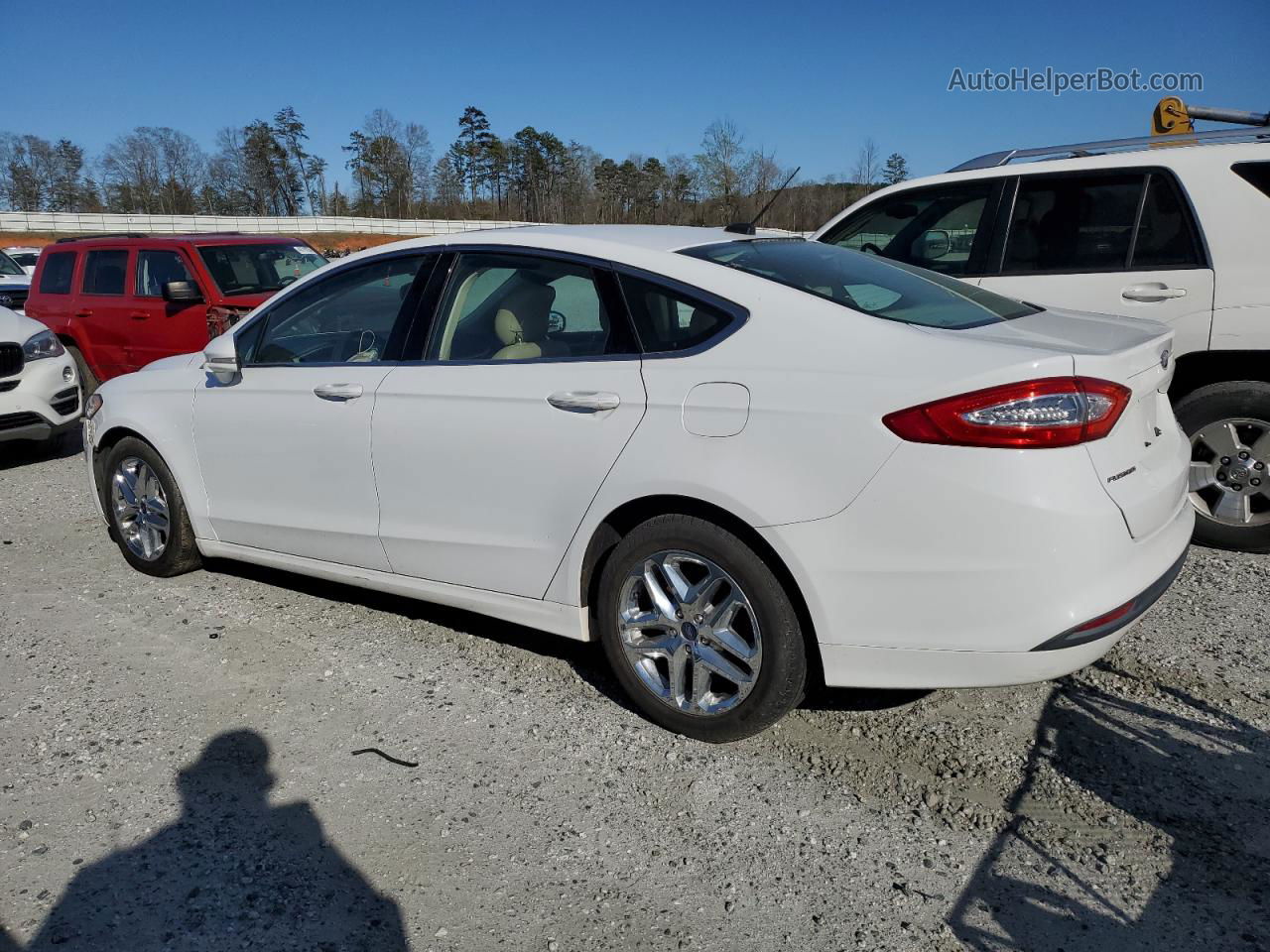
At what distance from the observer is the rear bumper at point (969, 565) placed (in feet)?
8.23

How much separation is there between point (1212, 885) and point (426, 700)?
2.51 metres

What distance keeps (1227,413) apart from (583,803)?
3.72 meters

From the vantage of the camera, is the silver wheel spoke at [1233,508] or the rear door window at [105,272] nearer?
the silver wheel spoke at [1233,508]

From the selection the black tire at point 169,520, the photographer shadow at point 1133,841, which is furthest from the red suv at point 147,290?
the photographer shadow at point 1133,841

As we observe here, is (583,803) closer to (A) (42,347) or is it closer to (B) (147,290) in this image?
(A) (42,347)

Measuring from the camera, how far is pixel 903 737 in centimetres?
325

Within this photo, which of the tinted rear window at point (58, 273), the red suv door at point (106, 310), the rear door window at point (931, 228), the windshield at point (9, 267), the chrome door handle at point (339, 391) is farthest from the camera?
the windshield at point (9, 267)

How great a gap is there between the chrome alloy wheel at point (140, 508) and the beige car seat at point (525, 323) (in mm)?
2170

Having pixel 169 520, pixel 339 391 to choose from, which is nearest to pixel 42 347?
pixel 169 520

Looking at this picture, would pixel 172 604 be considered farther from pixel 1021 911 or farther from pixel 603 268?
pixel 1021 911

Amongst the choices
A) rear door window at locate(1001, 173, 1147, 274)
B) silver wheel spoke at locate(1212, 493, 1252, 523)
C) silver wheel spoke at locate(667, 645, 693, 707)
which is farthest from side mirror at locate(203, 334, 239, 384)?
silver wheel spoke at locate(1212, 493, 1252, 523)

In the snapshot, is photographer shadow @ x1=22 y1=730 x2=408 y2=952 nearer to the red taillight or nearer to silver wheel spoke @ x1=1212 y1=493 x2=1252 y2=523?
the red taillight

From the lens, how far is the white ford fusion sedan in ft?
8.43

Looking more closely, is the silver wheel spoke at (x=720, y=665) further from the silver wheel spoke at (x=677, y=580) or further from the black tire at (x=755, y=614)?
the silver wheel spoke at (x=677, y=580)
